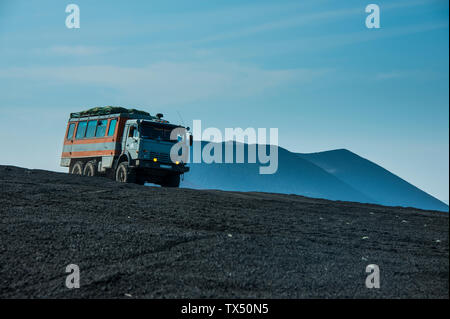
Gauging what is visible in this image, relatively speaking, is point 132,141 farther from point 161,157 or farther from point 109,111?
point 109,111

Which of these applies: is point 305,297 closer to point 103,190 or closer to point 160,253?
point 160,253

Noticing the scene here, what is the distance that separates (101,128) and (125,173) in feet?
12.1

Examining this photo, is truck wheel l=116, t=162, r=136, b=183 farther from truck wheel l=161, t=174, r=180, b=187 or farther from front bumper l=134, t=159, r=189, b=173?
truck wheel l=161, t=174, r=180, b=187

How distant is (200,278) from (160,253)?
1.48 metres

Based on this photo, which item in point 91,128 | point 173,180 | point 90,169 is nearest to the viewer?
point 173,180

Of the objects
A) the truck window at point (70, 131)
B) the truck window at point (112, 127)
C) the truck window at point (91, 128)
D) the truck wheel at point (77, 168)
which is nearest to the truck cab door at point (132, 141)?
the truck window at point (112, 127)

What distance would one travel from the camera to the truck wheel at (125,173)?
21.2m

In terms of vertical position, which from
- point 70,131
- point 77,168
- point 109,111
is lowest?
point 77,168

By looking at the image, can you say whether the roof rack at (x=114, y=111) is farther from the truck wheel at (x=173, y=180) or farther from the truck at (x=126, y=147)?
the truck wheel at (x=173, y=180)

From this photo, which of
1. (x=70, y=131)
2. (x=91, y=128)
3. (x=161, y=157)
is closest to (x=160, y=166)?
(x=161, y=157)

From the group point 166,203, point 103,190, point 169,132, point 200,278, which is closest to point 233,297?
point 200,278

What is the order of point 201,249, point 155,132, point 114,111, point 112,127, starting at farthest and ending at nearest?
point 114,111
point 112,127
point 155,132
point 201,249

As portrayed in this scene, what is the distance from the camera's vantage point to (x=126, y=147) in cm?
2170

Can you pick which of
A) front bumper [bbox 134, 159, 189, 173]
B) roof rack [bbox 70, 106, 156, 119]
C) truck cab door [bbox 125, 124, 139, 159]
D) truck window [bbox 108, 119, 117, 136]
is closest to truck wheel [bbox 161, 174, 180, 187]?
front bumper [bbox 134, 159, 189, 173]
